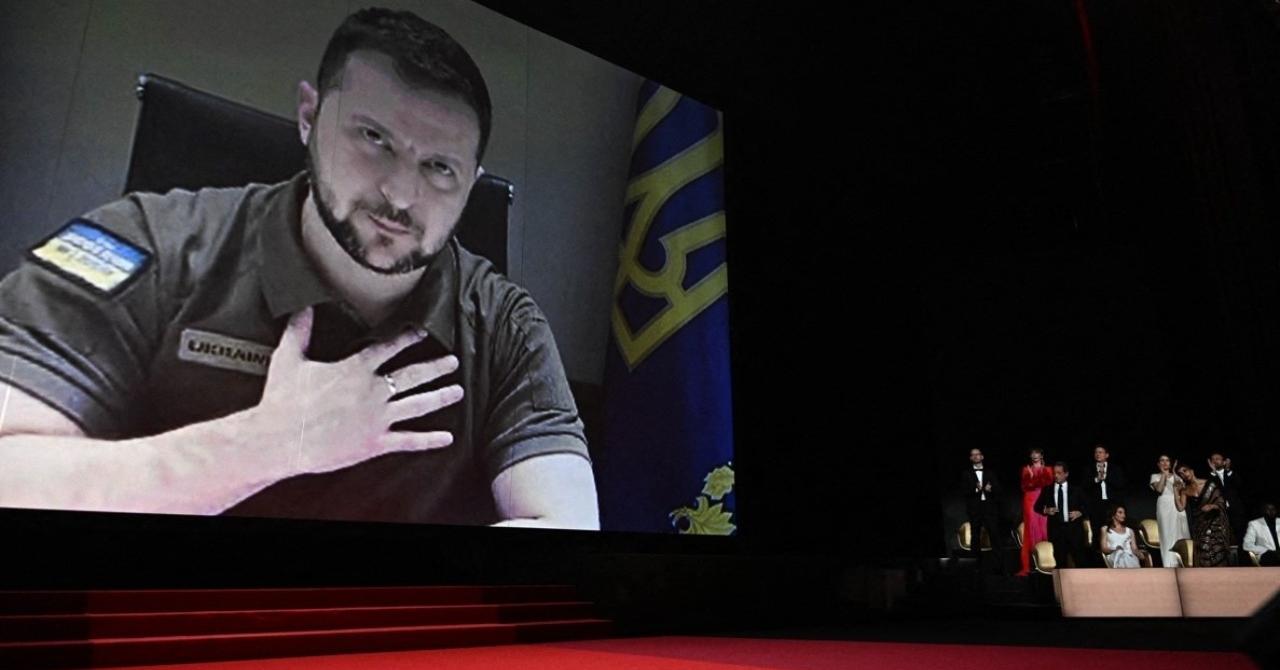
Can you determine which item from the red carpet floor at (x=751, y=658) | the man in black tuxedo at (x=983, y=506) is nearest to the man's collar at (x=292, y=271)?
the red carpet floor at (x=751, y=658)

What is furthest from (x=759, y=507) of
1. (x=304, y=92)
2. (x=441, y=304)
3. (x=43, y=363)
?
(x=43, y=363)

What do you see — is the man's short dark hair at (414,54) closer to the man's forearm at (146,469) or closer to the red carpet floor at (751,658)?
the man's forearm at (146,469)

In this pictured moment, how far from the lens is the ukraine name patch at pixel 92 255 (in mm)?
3988

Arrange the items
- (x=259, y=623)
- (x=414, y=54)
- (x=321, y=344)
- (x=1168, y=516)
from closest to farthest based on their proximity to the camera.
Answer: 1. (x=259, y=623)
2. (x=321, y=344)
3. (x=414, y=54)
4. (x=1168, y=516)

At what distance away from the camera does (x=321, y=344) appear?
15.2 ft

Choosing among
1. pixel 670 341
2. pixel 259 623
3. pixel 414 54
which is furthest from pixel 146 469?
pixel 670 341

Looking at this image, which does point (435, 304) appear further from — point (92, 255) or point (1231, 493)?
point (1231, 493)

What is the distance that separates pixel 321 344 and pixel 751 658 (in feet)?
9.13

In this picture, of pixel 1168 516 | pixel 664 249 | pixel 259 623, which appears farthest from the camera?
pixel 1168 516

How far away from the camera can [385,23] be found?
206 inches

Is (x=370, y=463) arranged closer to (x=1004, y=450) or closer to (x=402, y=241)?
(x=402, y=241)

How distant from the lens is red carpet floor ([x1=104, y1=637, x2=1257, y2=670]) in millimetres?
3049

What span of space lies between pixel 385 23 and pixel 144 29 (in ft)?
4.35

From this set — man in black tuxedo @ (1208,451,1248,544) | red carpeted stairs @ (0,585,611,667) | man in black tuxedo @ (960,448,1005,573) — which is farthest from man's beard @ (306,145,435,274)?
man in black tuxedo @ (1208,451,1248,544)
